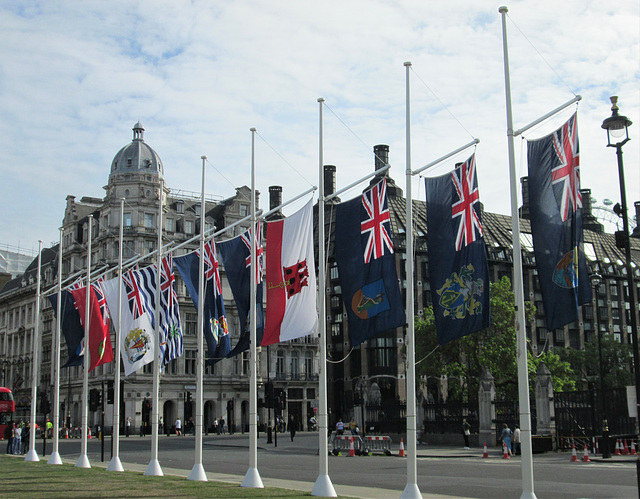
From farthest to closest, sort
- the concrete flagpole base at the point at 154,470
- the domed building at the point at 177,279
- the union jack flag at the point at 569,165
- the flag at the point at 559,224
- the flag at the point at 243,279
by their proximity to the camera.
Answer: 1. the domed building at the point at 177,279
2. the concrete flagpole base at the point at 154,470
3. the flag at the point at 243,279
4. the union jack flag at the point at 569,165
5. the flag at the point at 559,224

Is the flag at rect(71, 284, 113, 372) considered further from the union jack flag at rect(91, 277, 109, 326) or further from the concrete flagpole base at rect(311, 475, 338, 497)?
the concrete flagpole base at rect(311, 475, 338, 497)

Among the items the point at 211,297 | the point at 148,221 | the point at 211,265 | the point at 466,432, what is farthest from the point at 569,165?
the point at 148,221

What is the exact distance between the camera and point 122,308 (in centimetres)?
3222

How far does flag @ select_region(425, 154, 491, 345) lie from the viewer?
1791cm

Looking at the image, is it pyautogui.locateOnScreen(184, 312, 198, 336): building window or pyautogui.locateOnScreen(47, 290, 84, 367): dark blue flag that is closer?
pyautogui.locateOnScreen(47, 290, 84, 367): dark blue flag

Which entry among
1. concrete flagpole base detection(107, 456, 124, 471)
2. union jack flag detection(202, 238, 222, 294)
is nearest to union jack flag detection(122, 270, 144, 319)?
union jack flag detection(202, 238, 222, 294)

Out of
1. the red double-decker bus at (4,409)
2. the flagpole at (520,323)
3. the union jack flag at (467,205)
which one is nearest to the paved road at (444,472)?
the flagpole at (520,323)

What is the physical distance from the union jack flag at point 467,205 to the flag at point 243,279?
8422 mm

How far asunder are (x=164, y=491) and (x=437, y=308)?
8.78 metres

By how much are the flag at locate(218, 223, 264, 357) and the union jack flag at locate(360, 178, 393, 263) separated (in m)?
5.34

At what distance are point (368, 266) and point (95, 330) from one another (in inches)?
696

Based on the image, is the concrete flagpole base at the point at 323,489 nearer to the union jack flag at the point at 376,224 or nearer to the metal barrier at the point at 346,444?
the union jack flag at the point at 376,224

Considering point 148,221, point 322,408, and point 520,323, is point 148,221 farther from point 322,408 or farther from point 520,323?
point 520,323

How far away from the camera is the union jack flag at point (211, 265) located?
27562 millimetres
